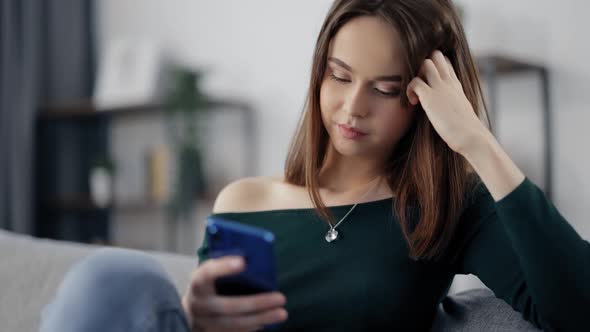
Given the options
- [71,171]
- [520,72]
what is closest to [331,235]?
[520,72]

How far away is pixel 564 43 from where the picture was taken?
2.45 metres

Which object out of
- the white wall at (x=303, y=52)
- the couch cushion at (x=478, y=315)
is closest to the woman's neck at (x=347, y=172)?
the couch cushion at (x=478, y=315)

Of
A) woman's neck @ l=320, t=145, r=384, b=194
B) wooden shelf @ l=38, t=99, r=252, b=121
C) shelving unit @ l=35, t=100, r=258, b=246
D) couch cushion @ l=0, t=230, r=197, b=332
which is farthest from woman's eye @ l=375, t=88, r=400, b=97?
shelving unit @ l=35, t=100, r=258, b=246

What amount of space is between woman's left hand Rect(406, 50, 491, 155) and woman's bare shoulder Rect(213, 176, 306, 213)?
31 centimetres

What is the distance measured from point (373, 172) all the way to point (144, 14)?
2.89 meters

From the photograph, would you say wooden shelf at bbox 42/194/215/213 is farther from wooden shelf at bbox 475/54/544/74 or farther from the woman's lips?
the woman's lips

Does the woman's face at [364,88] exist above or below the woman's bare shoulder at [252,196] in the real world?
above

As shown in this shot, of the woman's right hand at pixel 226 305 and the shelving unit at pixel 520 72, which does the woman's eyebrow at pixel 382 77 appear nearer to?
the woman's right hand at pixel 226 305

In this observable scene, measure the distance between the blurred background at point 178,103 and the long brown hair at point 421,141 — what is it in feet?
4.65

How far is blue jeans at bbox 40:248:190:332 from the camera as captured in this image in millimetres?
774

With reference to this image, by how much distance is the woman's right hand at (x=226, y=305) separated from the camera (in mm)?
804

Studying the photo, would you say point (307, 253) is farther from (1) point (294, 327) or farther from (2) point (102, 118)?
(2) point (102, 118)

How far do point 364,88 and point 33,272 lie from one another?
0.79 metres

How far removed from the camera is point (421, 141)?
1092 mm
